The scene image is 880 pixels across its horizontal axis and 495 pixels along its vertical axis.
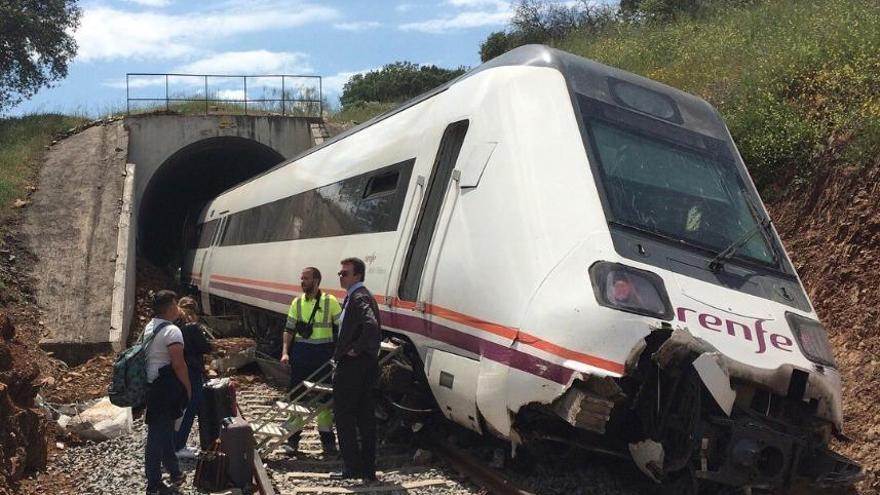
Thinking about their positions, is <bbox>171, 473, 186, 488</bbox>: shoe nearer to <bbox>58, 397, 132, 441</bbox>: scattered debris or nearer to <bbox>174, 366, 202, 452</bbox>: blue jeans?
<bbox>174, 366, 202, 452</bbox>: blue jeans

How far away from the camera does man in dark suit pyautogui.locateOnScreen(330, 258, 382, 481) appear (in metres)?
5.98

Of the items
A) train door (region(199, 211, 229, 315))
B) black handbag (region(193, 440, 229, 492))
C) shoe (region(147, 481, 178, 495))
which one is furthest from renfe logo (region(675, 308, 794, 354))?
train door (region(199, 211, 229, 315))

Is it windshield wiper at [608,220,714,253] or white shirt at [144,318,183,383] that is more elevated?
windshield wiper at [608,220,714,253]

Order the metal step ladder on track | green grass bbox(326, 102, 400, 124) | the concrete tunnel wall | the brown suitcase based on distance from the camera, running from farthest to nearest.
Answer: green grass bbox(326, 102, 400, 124) < the concrete tunnel wall < the metal step ladder on track < the brown suitcase

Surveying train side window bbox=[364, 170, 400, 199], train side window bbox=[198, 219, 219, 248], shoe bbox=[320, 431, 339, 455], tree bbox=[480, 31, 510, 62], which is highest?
tree bbox=[480, 31, 510, 62]

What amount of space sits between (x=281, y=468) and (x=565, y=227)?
303 centimetres

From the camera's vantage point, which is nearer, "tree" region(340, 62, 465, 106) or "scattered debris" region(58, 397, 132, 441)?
"scattered debris" region(58, 397, 132, 441)

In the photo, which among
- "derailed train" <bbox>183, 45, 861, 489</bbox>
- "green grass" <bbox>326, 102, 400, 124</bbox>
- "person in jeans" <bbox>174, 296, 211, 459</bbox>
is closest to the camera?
"derailed train" <bbox>183, 45, 861, 489</bbox>

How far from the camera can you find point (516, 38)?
104 feet

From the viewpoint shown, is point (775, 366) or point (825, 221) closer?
point (775, 366)

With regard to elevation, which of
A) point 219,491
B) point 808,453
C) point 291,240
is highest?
point 291,240

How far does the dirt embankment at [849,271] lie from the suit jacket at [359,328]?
358cm

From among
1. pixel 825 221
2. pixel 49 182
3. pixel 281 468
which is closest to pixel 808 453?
pixel 281 468

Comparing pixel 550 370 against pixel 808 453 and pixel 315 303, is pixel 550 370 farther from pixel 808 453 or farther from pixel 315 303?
pixel 315 303
